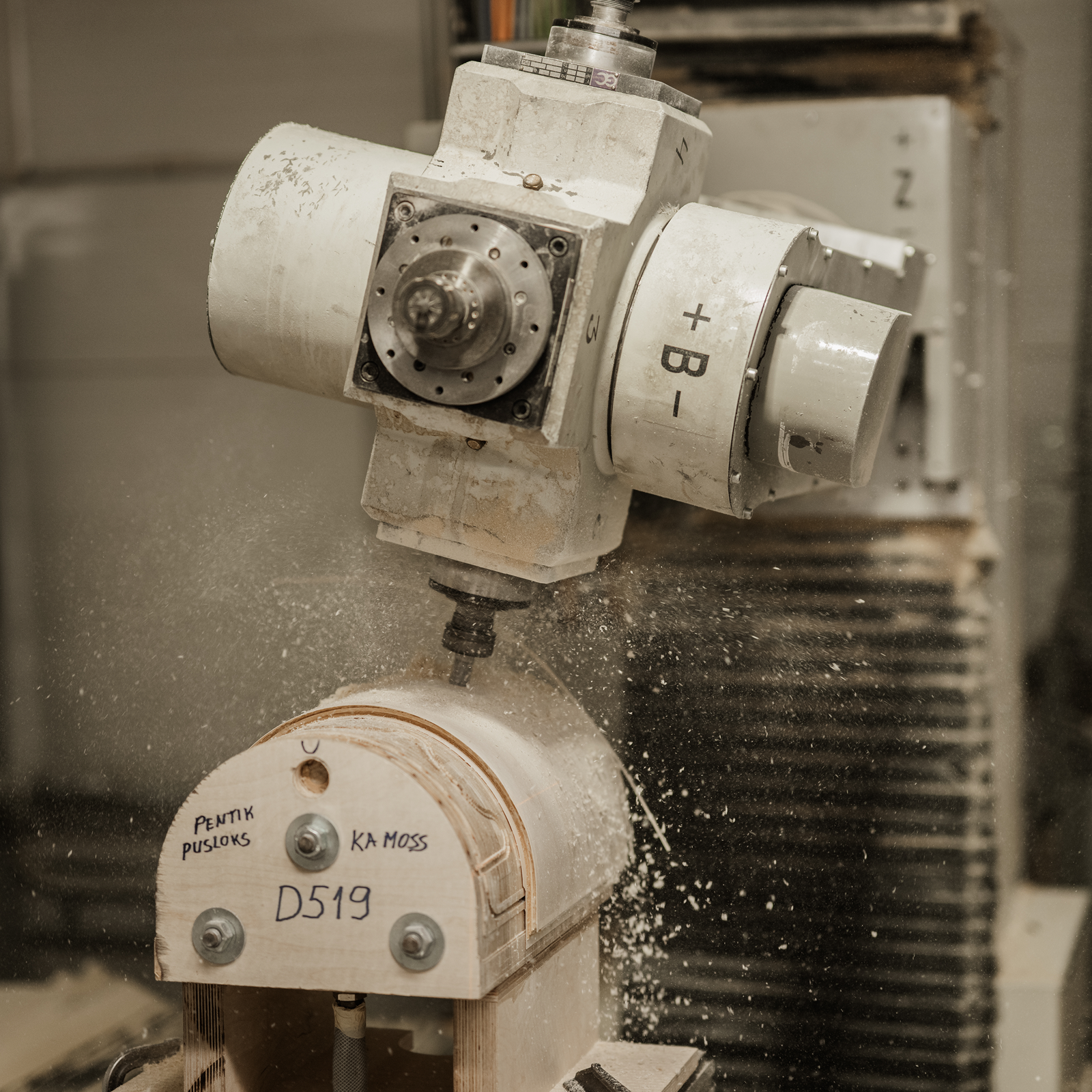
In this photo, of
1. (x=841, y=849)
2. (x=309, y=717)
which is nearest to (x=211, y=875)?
(x=309, y=717)

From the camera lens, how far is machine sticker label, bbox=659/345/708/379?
3.44 ft

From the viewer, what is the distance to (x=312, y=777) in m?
1.06

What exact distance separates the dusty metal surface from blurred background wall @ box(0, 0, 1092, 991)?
18cm

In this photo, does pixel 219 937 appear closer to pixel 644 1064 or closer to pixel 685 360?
pixel 644 1064

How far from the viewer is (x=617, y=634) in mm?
1419

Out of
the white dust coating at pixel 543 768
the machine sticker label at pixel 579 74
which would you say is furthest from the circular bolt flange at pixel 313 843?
the machine sticker label at pixel 579 74

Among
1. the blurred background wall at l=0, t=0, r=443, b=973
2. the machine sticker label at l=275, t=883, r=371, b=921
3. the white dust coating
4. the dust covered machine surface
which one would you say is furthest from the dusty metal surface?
the machine sticker label at l=275, t=883, r=371, b=921

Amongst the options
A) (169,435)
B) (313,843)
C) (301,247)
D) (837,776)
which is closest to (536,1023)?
(313,843)

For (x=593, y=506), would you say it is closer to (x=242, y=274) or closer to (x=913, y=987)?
(x=242, y=274)

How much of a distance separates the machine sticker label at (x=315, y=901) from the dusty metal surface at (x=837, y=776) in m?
0.48

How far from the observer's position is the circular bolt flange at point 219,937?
3.46ft

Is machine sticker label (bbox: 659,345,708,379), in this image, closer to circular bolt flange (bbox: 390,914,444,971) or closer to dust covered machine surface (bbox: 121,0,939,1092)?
dust covered machine surface (bbox: 121,0,939,1092)

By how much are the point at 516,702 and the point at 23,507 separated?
86 centimetres

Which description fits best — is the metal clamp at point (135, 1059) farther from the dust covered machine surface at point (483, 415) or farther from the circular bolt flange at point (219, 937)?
the circular bolt flange at point (219, 937)
